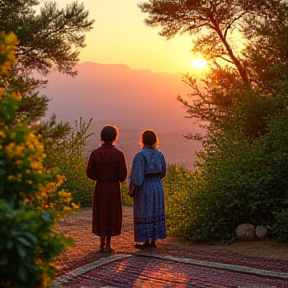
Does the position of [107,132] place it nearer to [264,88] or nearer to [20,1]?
[264,88]

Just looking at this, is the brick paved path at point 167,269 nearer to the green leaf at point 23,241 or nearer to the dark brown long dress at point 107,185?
the dark brown long dress at point 107,185

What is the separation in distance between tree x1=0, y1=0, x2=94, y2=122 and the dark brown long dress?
8.01 meters

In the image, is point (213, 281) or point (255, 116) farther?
point (255, 116)

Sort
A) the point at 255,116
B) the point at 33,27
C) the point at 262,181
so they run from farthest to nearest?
the point at 33,27
the point at 255,116
the point at 262,181

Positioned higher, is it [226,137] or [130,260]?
[226,137]

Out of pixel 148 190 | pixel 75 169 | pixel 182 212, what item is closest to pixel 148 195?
pixel 148 190

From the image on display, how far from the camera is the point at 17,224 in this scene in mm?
2619

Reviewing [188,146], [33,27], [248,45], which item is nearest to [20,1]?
[33,27]

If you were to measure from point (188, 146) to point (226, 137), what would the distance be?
285 feet

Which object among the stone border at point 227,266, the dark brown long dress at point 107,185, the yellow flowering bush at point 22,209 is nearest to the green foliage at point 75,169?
the dark brown long dress at point 107,185

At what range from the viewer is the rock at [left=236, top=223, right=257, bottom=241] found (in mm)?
8781

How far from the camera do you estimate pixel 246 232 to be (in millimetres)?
8812

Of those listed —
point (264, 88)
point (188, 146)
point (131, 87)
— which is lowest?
point (264, 88)

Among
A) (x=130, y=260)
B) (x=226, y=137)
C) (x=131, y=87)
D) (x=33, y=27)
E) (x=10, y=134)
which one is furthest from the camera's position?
(x=131, y=87)
